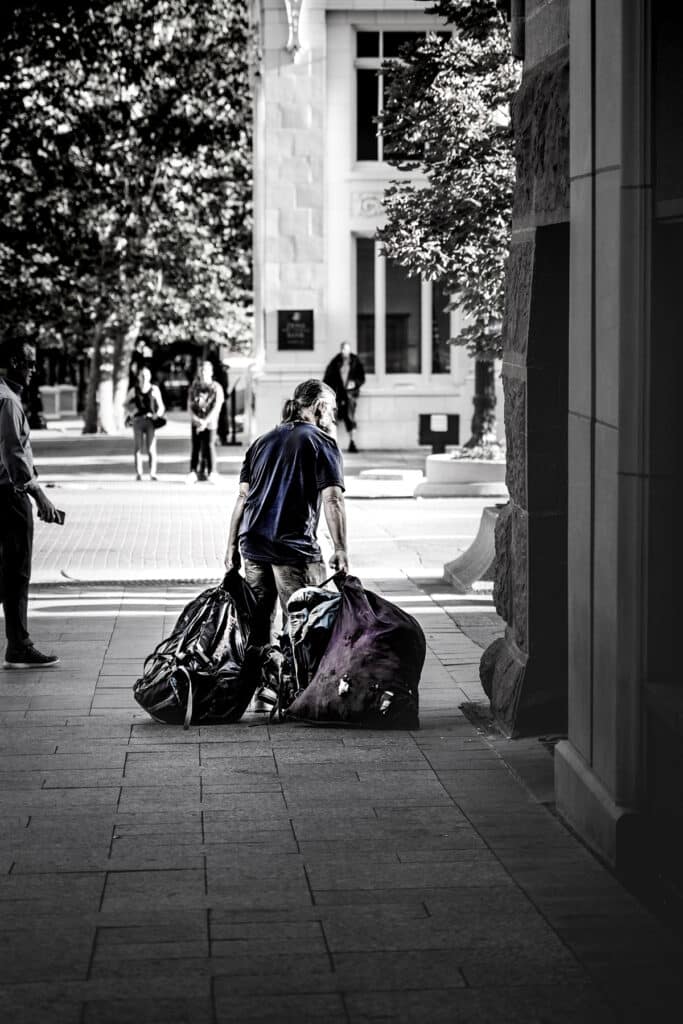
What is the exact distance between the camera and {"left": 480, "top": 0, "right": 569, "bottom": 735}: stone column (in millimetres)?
7711

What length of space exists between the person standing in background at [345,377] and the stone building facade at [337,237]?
1113 mm

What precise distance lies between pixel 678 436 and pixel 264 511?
345 centimetres

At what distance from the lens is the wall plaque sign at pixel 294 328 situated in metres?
28.0

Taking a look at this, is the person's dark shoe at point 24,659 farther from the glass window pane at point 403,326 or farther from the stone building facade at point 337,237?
the glass window pane at point 403,326

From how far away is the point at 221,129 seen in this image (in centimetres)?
3478

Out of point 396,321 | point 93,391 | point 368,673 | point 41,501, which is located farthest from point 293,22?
point 368,673

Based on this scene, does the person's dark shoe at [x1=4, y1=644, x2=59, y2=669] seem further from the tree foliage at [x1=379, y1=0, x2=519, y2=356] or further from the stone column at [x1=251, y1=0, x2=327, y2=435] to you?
the stone column at [x1=251, y1=0, x2=327, y2=435]

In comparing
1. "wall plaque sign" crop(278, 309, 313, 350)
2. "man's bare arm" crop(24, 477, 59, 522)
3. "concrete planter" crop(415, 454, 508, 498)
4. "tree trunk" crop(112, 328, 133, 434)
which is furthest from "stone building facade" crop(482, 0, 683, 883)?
"tree trunk" crop(112, 328, 133, 434)

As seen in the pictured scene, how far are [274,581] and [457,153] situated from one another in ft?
30.8

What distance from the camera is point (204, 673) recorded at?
8266 millimetres

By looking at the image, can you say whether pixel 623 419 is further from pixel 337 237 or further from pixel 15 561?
pixel 337 237

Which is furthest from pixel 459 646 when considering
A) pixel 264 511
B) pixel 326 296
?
pixel 326 296

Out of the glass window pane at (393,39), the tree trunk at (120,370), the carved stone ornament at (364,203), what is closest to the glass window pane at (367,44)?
the glass window pane at (393,39)

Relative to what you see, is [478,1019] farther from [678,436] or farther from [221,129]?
[221,129]
